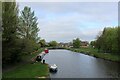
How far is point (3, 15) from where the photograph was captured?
122ft

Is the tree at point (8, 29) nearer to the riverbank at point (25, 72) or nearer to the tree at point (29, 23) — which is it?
the riverbank at point (25, 72)

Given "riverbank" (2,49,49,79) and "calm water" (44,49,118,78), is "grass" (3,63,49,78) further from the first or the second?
"calm water" (44,49,118,78)

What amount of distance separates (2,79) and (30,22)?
50676 mm

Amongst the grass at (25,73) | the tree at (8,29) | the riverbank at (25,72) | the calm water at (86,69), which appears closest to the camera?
the grass at (25,73)

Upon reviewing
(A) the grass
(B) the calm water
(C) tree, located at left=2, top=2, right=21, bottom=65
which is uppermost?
(C) tree, located at left=2, top=2, right=21, bottom=65

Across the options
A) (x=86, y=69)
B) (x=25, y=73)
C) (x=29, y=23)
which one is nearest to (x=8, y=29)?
(x=25, y=73)

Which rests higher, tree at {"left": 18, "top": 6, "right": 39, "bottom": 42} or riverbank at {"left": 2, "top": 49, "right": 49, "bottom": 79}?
tree at {"left": 18, "top": 6, "right": 39, "bottom": 42}

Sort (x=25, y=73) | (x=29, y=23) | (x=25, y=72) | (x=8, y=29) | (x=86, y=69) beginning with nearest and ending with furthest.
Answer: (x=25, y=73)
(x=25, y=72)
(x=8, y=29)
(x=86, y=69)
(x=29, y=23)

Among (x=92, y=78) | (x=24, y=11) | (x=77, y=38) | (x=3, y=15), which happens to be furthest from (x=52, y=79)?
(x=77, y=38)

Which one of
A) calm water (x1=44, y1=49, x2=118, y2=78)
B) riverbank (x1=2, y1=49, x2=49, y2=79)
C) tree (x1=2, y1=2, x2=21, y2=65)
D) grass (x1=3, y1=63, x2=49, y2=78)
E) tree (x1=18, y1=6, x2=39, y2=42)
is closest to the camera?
grass (x1=3, y1=63, x2=49, y2=78)

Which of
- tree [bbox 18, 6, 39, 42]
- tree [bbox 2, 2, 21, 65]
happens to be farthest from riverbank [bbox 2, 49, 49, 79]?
tree [bbox 18, 6, 39, 42]

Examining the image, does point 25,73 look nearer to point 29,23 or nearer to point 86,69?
point 86,69

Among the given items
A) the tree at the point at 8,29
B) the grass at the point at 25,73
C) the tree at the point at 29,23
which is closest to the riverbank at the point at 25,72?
the grass at the point at 25,73

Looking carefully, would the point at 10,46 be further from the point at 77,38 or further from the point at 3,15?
the point at 77,38
